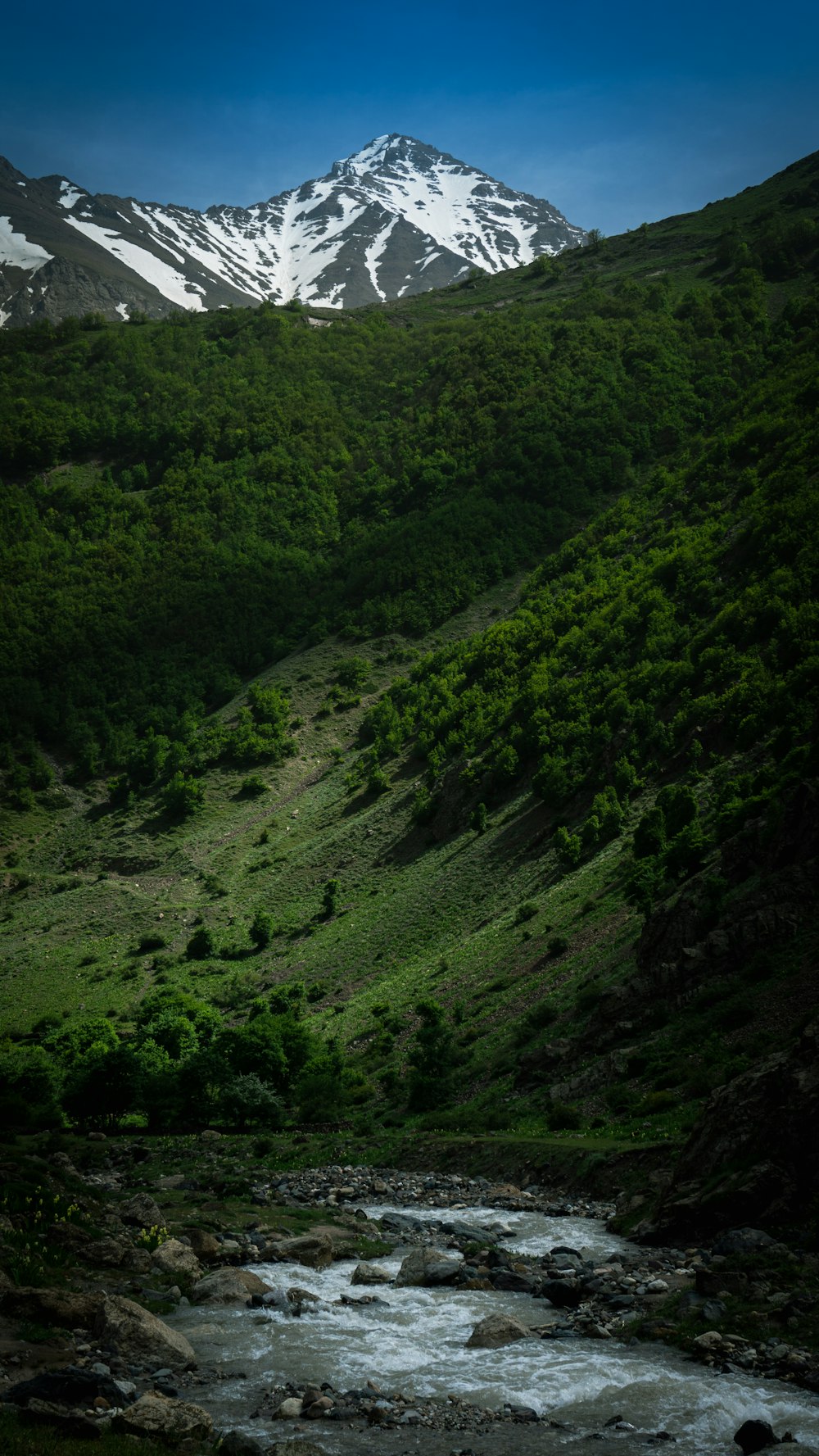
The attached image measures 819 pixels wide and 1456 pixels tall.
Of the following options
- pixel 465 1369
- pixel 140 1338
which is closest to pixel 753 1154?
pixel 465 1369

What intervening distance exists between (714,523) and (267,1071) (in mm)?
79002

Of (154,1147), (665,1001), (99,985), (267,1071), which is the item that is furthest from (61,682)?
(665,1001)

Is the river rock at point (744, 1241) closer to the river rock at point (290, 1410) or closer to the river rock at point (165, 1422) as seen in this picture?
the river rock at point (290, 1410)

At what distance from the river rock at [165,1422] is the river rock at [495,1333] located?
5.76m

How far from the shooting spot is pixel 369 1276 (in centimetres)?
2233

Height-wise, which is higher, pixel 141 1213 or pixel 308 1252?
pixel 141 1213

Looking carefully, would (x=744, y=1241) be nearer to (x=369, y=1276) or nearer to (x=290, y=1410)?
(x=369, y=1276)

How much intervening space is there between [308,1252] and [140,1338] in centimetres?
805

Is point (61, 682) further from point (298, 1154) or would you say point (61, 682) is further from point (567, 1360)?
point (567, 1360)

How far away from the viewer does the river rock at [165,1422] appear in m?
12.9

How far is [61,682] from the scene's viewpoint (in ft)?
527

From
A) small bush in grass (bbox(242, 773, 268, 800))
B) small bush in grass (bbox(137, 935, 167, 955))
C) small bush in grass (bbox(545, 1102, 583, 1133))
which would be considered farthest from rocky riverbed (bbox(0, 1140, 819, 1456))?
small bush in grass (bbox(242, 773, 268, 800))

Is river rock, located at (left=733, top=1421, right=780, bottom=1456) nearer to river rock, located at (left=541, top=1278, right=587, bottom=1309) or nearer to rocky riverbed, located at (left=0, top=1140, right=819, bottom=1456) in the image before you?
rocky riverbed, located at (left=0, top=1140, right=819, bottom=1456)

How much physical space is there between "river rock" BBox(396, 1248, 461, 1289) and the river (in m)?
0.45
